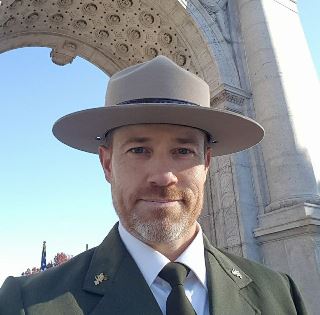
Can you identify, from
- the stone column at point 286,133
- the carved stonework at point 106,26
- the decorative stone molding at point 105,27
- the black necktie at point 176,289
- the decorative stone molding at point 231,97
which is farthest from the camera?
the carved stonework at point 106,26

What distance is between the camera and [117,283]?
1852mm

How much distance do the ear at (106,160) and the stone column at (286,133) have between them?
5983 millimetres

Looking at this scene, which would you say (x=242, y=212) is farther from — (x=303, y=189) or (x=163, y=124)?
(x=163, y=124)

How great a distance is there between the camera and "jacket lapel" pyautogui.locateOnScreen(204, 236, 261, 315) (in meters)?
1.85

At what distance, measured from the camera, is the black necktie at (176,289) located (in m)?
1.70

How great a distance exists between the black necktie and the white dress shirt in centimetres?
3

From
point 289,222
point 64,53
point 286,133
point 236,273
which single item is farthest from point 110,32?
point 236,273

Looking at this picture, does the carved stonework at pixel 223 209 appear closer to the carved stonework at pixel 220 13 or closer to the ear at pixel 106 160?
the carved stonework at pixel 220 13

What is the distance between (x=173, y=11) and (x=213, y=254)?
9131 mm

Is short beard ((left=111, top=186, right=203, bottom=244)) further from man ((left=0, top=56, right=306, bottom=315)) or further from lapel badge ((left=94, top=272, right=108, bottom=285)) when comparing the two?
lapel badge ((left=94, top=272, right=108, bottom=285))

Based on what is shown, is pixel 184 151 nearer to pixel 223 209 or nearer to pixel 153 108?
pixel 153 108

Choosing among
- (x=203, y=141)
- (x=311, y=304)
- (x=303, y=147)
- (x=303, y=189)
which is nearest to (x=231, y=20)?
(x=303, y=147)

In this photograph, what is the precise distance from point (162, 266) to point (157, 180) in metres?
0.43

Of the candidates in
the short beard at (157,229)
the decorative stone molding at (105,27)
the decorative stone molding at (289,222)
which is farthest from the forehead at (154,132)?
the decorative stone molding at (105,27)
